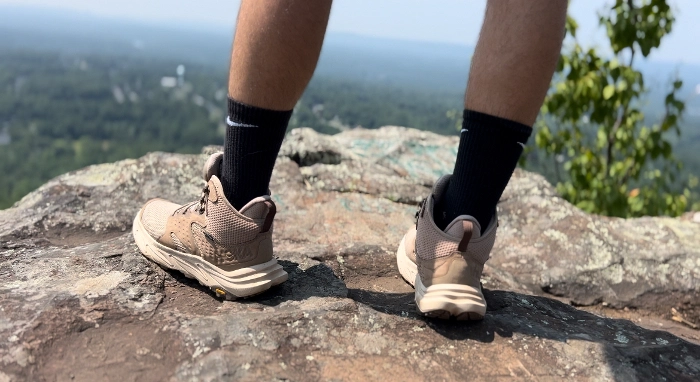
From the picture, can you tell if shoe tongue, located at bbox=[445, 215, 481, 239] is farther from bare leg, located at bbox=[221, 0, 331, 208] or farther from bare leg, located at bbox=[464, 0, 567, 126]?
bare leg, located at bbox=[221, 0, 331, 208]

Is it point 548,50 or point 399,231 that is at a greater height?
point 548,50

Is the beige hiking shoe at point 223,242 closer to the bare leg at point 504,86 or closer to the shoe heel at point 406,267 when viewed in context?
the shoe heel at point 406,267

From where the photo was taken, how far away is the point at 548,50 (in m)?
1.50

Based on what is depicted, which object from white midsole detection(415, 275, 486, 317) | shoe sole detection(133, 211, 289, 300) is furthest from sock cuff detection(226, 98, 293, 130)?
white midsole detection(415, 275, 486, 317)

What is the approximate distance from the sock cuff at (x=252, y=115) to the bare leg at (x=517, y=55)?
1.94 feet

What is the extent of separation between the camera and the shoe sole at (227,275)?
1.66 m

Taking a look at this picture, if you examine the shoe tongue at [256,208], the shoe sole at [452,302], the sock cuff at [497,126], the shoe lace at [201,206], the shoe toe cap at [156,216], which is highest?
the sock cuff at [497,126]

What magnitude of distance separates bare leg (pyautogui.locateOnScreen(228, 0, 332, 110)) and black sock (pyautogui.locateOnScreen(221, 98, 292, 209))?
4 cm

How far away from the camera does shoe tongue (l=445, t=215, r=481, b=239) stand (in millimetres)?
1581

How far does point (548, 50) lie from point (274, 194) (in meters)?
1.87

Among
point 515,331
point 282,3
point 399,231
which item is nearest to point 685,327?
point 515,331

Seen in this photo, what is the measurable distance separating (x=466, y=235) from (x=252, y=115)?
73 cm

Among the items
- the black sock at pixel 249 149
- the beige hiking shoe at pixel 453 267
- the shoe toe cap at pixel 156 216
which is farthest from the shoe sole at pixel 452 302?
the shoe toe cap at pixel 156 216

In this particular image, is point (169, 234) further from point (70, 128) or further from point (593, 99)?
point (70, 128)
